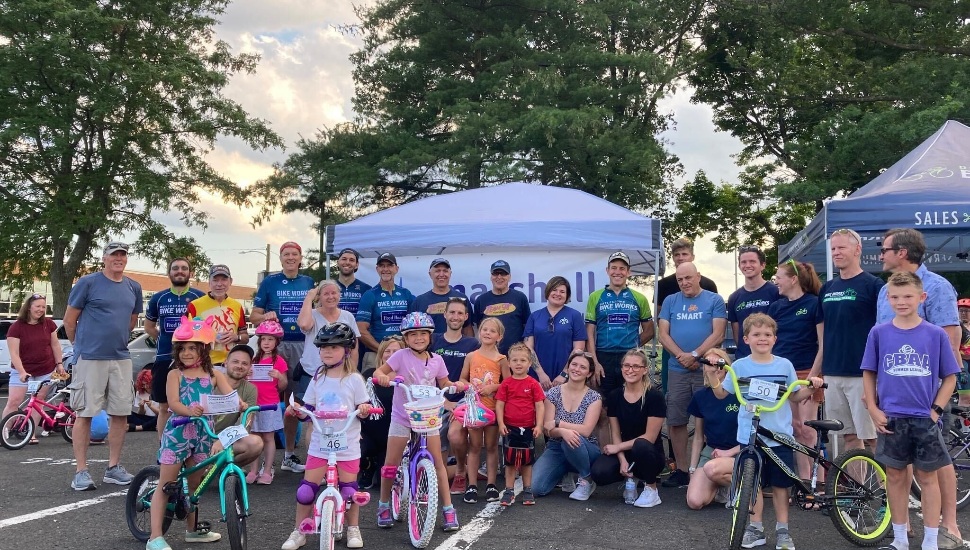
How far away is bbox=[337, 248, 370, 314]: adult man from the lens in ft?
25.7

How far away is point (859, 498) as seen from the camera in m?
5.15

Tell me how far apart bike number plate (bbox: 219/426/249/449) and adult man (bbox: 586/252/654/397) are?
11.2 feet

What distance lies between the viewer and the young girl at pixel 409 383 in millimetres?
5383

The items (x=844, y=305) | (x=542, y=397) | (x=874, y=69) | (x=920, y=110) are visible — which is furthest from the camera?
(x=874, y=69)

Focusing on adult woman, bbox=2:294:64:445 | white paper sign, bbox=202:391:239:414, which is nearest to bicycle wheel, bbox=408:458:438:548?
white paper sign, bbox=202:391:239:414

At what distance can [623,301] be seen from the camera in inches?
288

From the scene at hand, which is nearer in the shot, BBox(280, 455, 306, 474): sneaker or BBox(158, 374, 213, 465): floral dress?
BBox(158, 374, 213, 465): floral dress

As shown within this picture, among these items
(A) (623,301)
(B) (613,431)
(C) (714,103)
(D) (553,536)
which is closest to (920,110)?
(C) (714,103)

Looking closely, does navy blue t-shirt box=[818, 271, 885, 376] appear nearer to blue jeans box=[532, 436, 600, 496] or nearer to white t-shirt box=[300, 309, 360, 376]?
blue jeans box=[532, 436, 600, 496]

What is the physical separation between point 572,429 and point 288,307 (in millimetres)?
2959

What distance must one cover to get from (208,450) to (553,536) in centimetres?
226

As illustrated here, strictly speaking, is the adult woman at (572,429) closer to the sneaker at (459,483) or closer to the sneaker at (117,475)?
the sneaker at (459,483)

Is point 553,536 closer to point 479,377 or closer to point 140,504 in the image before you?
point 479,377

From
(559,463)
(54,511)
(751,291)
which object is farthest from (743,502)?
(54,511)
